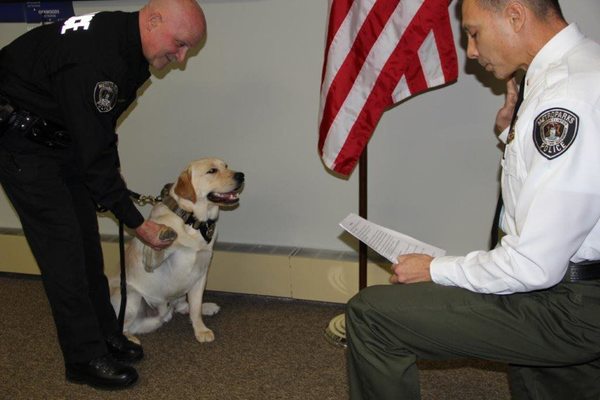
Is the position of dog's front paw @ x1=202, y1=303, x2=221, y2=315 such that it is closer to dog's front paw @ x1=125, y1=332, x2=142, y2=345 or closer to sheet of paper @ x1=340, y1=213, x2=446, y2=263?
dog's front paw @ x1=125, y1=332, x2=142, y2=345

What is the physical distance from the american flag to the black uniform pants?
1.18m

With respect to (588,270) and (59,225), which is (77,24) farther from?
(588,270)

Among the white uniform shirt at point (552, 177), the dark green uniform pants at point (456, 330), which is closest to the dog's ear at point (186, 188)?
the dark green uniform pants at point (456, 330)

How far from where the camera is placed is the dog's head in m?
2.96

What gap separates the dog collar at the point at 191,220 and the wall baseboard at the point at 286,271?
0.53 m

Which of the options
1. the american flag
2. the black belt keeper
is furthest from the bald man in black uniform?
the black belt keeper

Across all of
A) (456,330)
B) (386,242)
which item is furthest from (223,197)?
(456,330)

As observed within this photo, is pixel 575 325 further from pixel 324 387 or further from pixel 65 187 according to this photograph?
pixel 65 187

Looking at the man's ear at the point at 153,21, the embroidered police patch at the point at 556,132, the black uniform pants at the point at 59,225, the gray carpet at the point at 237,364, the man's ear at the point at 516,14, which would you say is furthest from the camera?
the gray carpet at the point at 237,364

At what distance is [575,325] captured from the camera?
58.3 inches

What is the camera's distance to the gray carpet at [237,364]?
256 cm

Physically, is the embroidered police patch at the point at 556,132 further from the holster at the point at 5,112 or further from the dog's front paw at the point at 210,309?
the dog's front paw at the point at 210,309

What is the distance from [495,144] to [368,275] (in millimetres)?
1005

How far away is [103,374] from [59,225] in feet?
2.36
